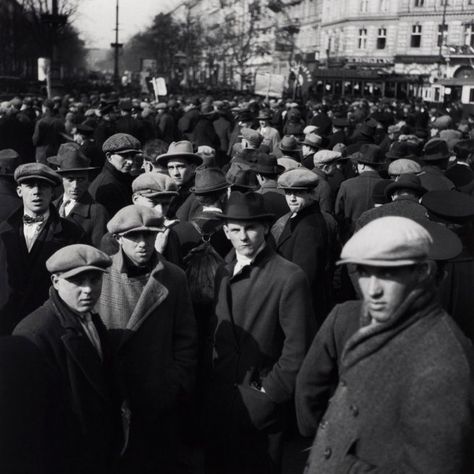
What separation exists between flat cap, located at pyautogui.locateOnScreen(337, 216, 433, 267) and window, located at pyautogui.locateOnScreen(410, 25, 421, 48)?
205 ft

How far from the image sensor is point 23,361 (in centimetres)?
324

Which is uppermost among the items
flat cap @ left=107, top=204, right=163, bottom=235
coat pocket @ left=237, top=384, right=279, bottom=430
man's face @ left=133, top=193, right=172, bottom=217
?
flat cap @ left=107, top=204, right=163, bottom=235

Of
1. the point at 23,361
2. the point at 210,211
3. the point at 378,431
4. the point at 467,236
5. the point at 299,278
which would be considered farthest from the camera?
the point at 210,211

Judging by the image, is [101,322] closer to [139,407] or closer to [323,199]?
[139,407]

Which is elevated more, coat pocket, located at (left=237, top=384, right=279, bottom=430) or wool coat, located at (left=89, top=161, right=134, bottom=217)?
A: wool coat, located at (left=89, top=161, right=134, bottom=217)

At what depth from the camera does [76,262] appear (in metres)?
3.61

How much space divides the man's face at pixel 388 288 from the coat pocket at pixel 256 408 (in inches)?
58.0

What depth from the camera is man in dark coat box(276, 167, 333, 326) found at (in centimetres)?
555

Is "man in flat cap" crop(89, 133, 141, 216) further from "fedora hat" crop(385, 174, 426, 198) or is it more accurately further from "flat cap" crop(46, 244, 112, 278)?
"flat cap" crop(46, 244, 112, 278)

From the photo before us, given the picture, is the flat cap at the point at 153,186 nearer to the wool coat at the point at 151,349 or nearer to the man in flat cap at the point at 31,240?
the man in flat cap at the point at 31,240

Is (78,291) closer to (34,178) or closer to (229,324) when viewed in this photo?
(229,324)

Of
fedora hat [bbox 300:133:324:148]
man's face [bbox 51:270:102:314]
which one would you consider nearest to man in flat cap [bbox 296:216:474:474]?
man's face [bbox 51:270:102:314]

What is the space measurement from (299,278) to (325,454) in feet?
4.60

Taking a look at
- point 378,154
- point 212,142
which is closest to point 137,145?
point 378,154
